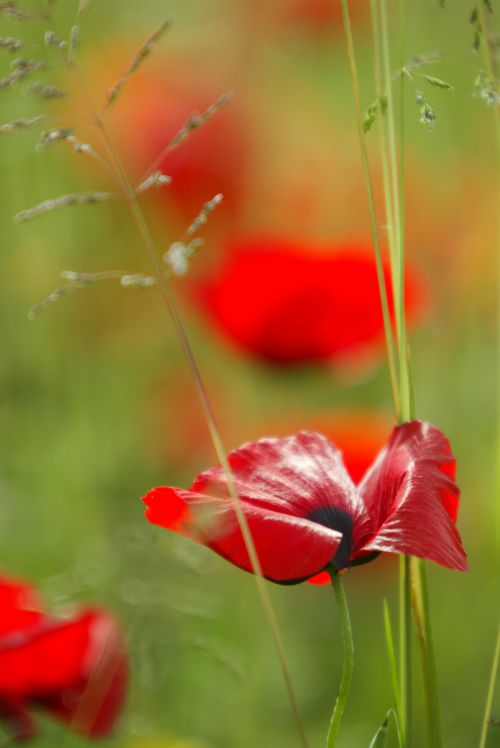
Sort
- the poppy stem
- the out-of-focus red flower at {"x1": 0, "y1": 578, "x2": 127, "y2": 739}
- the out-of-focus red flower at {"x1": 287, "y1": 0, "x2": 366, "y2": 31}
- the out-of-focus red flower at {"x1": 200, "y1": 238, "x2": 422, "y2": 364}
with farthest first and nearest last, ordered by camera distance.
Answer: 1. the out-of-focus red flower at {"x1": 287, "y1": 0, "x2": 366, "y2": 31}
2. the out-of-focus red flower at {"x1": 200, "y1": 238, "x2": 422, "y2": 364}
3. the out-of-focus red flower at {"x1": 0, "y1": 578, "x2": 127, "y2": 739}
4. the poppy stem

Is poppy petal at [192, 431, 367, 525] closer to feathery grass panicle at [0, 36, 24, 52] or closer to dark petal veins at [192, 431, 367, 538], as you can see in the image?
dark petal veins at [192, 431, 367, 538]

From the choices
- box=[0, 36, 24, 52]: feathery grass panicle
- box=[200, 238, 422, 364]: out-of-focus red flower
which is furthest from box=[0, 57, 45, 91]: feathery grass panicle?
box=[200, 238, 422, 364]: out-of-focus red flower

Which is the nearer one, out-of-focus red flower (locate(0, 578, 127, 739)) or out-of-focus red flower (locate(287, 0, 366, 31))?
out-of-focus red flower (locate(0, 578, 127, 739))

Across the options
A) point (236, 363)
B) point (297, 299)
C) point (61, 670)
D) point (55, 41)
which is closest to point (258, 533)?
point (55, 41)

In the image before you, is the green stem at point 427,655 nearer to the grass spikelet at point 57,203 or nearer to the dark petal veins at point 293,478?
the dark petal veins at point 293,478

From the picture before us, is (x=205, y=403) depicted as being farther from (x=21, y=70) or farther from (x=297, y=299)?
(x=297, y=299)
